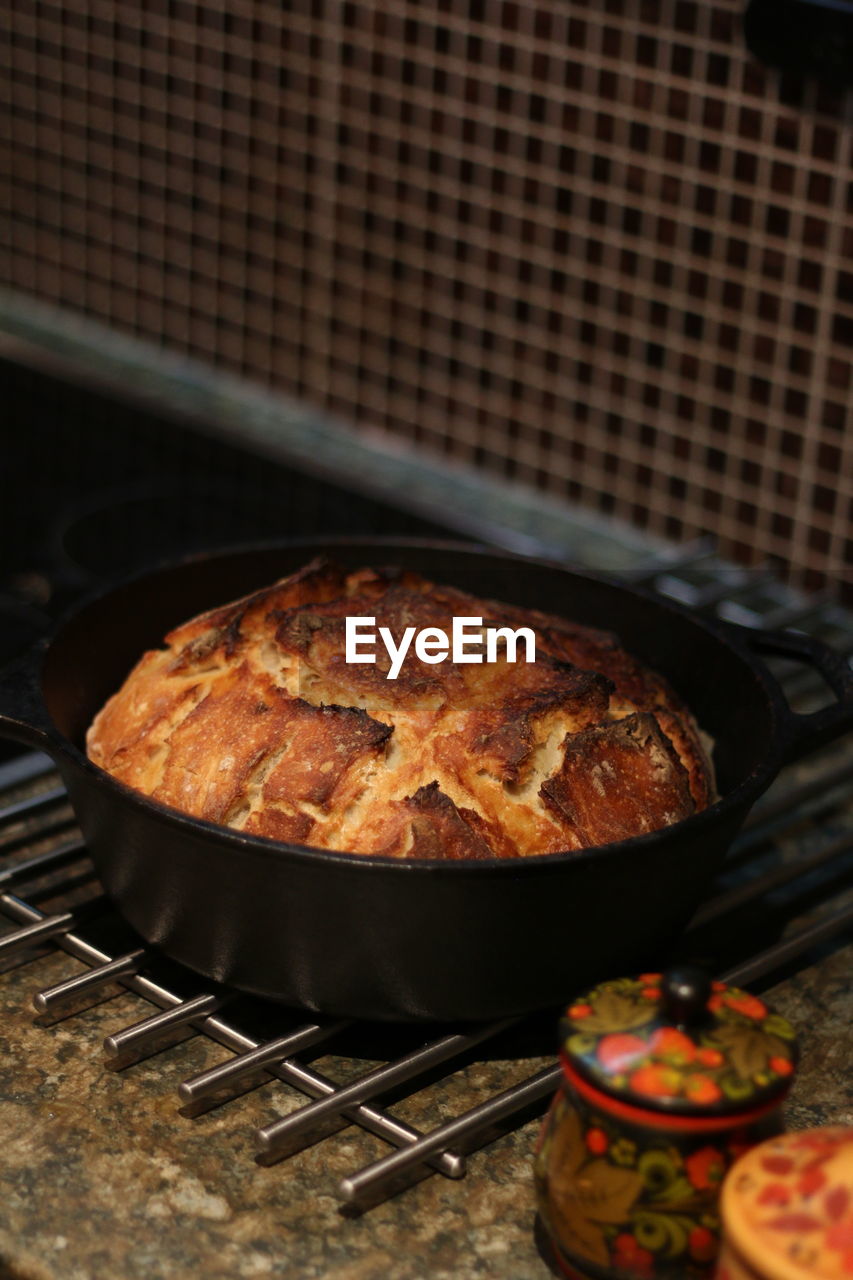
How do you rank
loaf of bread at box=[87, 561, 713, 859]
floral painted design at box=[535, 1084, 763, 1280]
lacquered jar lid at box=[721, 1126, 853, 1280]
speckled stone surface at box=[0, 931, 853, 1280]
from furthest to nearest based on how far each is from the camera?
loaf of bread at box=[87, 561, 713, 859] < speckled stone surface at box=[0, 931, 853, 1280] < floral painted design at box=[535, 1084, 763, 1280] < lacquered jar lid at box=[721, 1126, 853, 1280]

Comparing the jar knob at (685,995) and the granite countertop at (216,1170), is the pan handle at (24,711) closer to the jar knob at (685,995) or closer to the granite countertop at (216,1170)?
the granite countertop at (216,1170)

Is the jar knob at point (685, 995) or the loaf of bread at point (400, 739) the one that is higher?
the jar knob at point (685, 995)

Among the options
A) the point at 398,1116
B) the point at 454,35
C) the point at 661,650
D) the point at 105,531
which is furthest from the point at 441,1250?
the point at 454,35

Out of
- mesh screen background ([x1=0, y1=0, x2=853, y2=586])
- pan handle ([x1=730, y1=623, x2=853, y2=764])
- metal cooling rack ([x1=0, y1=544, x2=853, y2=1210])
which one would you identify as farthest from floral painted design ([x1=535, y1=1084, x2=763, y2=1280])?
mesh screen background ([x1=0, y1=0, x2=853, y2=586])

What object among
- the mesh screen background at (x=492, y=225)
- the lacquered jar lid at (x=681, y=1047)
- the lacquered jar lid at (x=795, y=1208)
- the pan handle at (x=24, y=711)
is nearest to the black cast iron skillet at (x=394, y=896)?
the pan handle at (x=24, y=711)

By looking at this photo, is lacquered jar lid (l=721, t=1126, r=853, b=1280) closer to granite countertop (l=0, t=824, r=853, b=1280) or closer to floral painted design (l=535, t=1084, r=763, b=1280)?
floral painted design (l=535, t=1084, r=763, b=1280)

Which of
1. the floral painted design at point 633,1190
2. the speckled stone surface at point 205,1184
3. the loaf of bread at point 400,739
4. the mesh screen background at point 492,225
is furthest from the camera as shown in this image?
the mesh screen background at point 492,225

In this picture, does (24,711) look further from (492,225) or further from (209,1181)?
(492,225)
